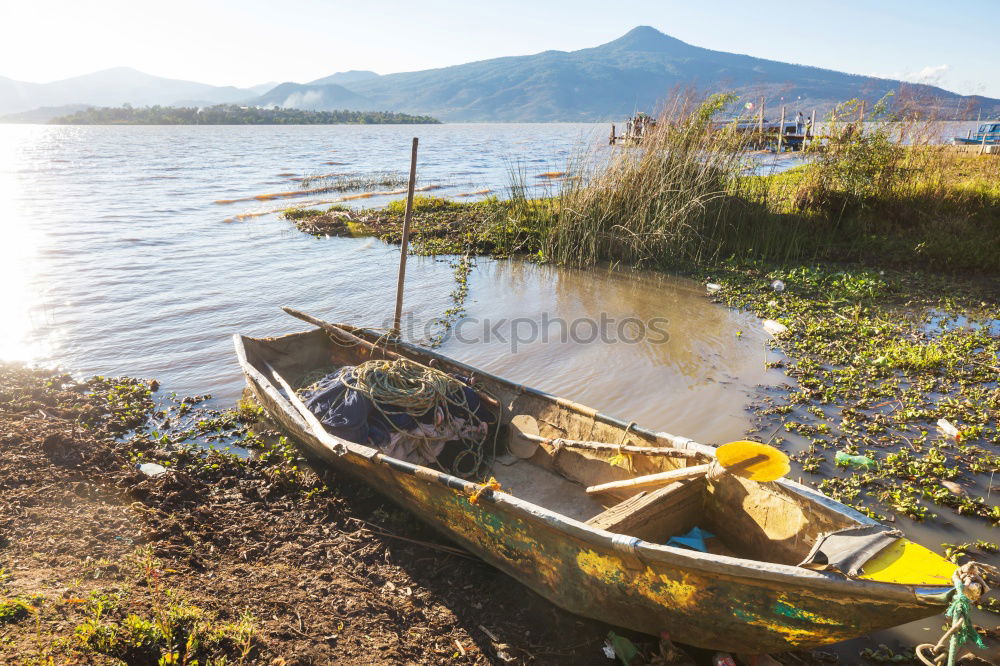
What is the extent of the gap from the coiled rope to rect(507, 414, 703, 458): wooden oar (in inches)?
6.4

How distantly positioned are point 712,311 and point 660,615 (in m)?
6.05

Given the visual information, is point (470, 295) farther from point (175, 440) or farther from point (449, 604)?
point (449, 604)

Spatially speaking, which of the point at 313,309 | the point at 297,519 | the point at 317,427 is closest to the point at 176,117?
the point at 313,309

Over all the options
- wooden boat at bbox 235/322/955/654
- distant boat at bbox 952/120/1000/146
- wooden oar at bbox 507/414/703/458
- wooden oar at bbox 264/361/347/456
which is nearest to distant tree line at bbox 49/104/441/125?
distant boat at bbox 952/120/1000/146

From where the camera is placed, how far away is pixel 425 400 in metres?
4.53

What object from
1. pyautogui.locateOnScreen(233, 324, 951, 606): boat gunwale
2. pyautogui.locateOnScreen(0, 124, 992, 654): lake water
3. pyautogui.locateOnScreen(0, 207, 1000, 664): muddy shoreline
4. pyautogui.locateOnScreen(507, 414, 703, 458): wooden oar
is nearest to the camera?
pyautogui.locateOnScreen(233, 324, 951, 606): boat gunwale

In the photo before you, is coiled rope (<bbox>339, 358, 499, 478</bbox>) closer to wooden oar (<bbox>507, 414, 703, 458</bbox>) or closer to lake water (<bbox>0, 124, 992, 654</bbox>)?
wooden oar (<bbox>507, 414, 703, 458</bbox>)

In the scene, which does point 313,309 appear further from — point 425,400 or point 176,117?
point 176,117

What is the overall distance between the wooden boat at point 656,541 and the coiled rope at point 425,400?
25 centimetres

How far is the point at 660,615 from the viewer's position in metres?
2.87

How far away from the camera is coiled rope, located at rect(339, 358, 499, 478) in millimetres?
4512

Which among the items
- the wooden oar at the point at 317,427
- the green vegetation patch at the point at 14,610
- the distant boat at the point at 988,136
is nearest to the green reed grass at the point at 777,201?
the wooden oar at the point at 317,427

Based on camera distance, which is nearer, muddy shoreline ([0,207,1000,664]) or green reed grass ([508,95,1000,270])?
muddy shoreline ([0,207,1000,664])

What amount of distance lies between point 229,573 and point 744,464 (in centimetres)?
306
